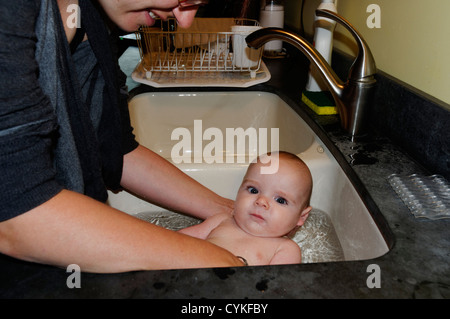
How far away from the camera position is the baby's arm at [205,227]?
0.91 metres

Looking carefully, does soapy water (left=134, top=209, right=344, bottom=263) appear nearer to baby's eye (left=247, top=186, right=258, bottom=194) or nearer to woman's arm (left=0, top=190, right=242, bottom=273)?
baby's eye (left=247, top=186, right=258, bottom=194)

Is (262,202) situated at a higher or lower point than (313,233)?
higher

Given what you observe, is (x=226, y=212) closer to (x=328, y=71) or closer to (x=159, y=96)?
(x=328, y=71)

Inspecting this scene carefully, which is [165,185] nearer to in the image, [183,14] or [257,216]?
[257,216]

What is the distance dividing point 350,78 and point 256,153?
1.74 feet

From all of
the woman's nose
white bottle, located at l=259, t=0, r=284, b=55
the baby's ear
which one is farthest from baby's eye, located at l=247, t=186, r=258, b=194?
white bottle, located at l=259, t=0, r=284, b=55

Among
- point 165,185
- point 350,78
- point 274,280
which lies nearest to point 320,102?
point 350,78


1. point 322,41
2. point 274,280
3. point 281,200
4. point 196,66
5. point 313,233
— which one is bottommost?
point 313,233

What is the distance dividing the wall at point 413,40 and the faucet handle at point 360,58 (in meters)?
0.09

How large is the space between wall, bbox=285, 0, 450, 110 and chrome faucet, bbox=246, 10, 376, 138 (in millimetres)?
91

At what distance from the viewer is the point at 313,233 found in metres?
0.94

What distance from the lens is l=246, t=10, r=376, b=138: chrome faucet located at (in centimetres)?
89

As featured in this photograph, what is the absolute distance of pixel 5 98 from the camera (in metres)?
0.40

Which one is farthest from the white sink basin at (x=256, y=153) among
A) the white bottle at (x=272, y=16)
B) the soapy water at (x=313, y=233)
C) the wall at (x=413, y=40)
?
the white bottle at (x=272, y=16)
